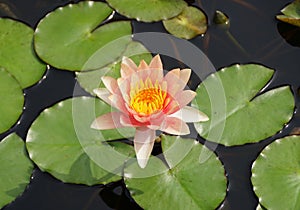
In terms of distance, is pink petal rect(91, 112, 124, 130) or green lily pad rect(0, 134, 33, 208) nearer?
pink petal rect(91, 112, 124, 130)

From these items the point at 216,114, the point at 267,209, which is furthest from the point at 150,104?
the point at 267,209

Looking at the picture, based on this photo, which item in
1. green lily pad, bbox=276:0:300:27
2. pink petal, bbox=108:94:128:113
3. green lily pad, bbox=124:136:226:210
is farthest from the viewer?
green lily pad, bbox=276:0:300:27

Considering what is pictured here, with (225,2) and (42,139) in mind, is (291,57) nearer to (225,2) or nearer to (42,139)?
(225,2)

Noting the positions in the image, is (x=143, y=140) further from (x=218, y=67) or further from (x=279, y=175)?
(x=218, y=67)

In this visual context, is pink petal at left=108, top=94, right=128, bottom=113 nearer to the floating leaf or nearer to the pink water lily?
the pink water lily

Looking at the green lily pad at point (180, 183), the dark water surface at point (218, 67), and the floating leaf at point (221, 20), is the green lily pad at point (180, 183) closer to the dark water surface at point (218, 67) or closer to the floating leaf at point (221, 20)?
the dark water surface at point (218, 67)

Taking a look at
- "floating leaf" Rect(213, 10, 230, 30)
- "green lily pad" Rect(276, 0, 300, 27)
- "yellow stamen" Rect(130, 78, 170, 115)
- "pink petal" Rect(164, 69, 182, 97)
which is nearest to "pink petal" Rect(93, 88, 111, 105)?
"yellow stamen" Rect(130, 78, 170, 115)

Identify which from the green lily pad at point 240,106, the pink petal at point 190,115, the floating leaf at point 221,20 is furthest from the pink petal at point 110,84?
the floating leaf at point 221,20
